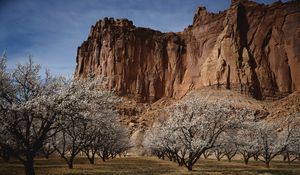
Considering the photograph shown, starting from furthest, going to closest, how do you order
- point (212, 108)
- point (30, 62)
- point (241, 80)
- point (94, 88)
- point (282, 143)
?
1. point (241, 80)
2. point (282, 143)
3. point (212, 108)
4. point (94, 88)
5. point (30, 62)

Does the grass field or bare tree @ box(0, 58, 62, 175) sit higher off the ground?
bare tree @ box(0, 58, 62, 175)

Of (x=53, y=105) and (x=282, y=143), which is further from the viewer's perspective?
(x=282, y=143)

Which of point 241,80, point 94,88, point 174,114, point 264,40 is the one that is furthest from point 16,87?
point 264,40

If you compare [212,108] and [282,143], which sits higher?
[212,108]

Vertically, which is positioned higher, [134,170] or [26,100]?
[26,100]

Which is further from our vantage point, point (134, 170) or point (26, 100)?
point (134, 170)

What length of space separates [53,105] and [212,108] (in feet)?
61.1

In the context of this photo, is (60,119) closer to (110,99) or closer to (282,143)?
(110,99)

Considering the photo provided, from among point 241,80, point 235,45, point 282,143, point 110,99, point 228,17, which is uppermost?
point 228,17

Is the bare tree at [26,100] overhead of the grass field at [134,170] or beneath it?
overhead

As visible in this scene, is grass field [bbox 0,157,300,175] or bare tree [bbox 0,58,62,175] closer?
bare tree [bbox 0,58,62,175]

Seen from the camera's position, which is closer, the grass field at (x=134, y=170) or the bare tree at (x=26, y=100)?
the bare tree at (x=26, y=100)

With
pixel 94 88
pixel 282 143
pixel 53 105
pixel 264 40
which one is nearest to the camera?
pixel 53 105

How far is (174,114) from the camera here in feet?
127
